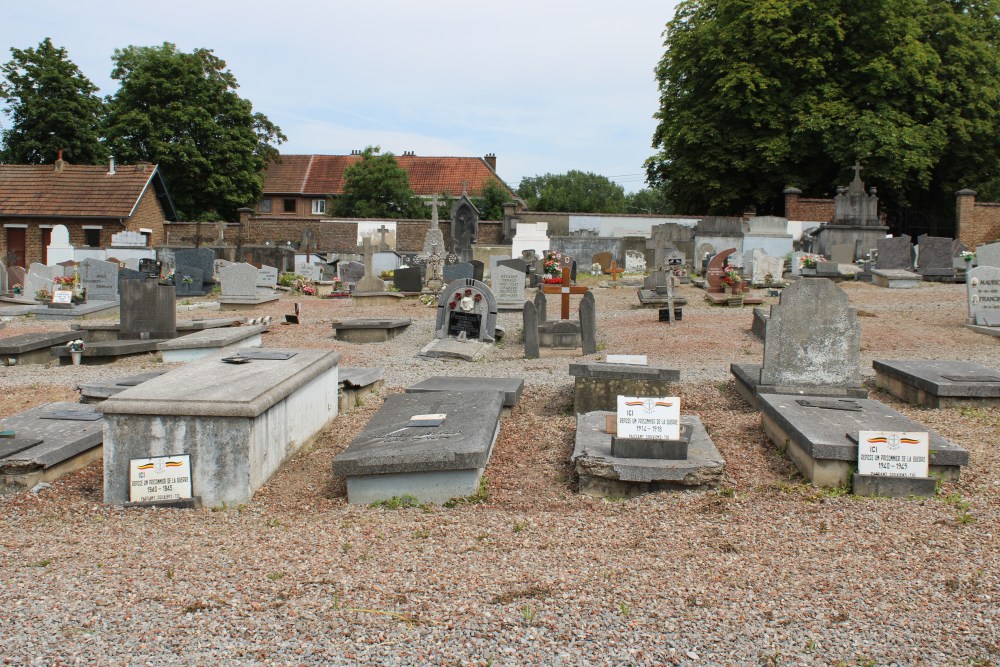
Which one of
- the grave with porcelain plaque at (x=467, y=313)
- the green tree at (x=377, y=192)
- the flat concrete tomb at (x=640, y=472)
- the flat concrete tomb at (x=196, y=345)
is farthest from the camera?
the green tree at (x=377, y=192)

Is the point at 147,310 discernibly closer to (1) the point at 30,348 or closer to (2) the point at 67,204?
(1) the point at 30,348

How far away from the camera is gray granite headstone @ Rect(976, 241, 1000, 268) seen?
13.6m

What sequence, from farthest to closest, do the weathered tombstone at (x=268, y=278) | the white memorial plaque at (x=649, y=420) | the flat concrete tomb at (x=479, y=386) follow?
the weathered tombstone at (x=268, y=278)
the flat concrete tomb at (x=479, y=386)
the white memorial plaque at (x=649, y=420)

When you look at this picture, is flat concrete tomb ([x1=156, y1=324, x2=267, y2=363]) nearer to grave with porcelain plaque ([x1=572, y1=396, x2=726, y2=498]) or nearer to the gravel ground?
the gravel ground

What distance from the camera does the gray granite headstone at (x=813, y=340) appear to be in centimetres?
786

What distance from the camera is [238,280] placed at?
18922mm

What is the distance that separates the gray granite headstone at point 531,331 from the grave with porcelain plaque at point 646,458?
226 inches

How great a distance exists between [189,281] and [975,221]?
25.7 m

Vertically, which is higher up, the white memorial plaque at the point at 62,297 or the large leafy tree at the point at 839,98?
the large leafy tree at the point at 839,98

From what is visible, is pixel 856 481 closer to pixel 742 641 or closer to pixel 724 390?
pixel 742 641

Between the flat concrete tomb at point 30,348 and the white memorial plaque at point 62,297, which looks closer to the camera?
the flat concrete tomb at point 30,348

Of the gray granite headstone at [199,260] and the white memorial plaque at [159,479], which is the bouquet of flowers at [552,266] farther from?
the white memorial plaque at [159,479]

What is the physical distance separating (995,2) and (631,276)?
65.3ft

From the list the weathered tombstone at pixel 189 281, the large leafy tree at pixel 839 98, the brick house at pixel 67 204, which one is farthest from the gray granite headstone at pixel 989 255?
the brick house at pixel 67 204
